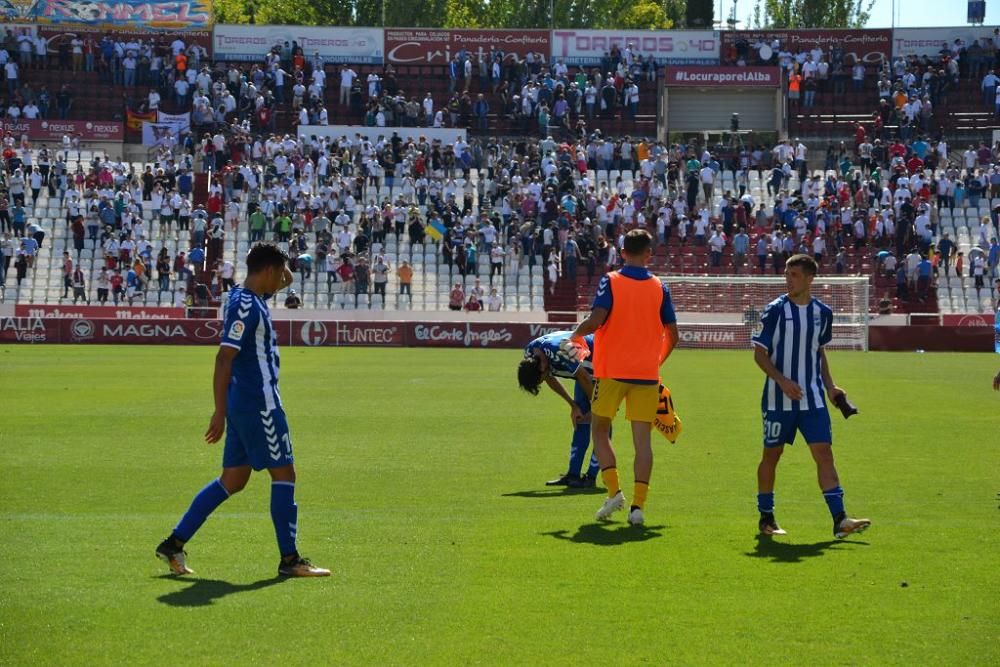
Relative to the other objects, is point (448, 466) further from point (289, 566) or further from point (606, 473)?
point (289, 566)

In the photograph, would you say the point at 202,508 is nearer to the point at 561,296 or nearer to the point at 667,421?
the point at 667,421

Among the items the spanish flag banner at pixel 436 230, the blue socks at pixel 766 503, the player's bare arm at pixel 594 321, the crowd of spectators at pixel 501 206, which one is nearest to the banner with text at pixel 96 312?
the crowd of spectators at pixel 501 206

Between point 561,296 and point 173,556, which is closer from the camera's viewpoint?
point 173,556

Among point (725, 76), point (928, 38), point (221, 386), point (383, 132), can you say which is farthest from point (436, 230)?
point (221, 386)

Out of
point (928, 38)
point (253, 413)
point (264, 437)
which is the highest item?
point (928, 38)

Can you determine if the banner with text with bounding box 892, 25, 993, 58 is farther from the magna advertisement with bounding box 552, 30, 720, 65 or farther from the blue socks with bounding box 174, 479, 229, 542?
the blue socks with bounding box 174, 479, 229, 542

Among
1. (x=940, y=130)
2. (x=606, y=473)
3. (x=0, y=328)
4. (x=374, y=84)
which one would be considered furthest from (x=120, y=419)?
(x=940, y=130)

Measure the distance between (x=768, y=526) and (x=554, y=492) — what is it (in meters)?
2.64

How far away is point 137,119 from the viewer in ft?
173

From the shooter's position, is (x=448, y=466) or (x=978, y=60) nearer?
(x=448, y=466)

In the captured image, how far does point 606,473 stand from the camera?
10.0 m

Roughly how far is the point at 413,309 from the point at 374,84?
14069 mm

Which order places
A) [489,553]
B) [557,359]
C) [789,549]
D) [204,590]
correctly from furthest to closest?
[557,359] → [789,549] → [489,553] → [204,590]

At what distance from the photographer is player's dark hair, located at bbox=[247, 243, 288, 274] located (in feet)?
26.1
